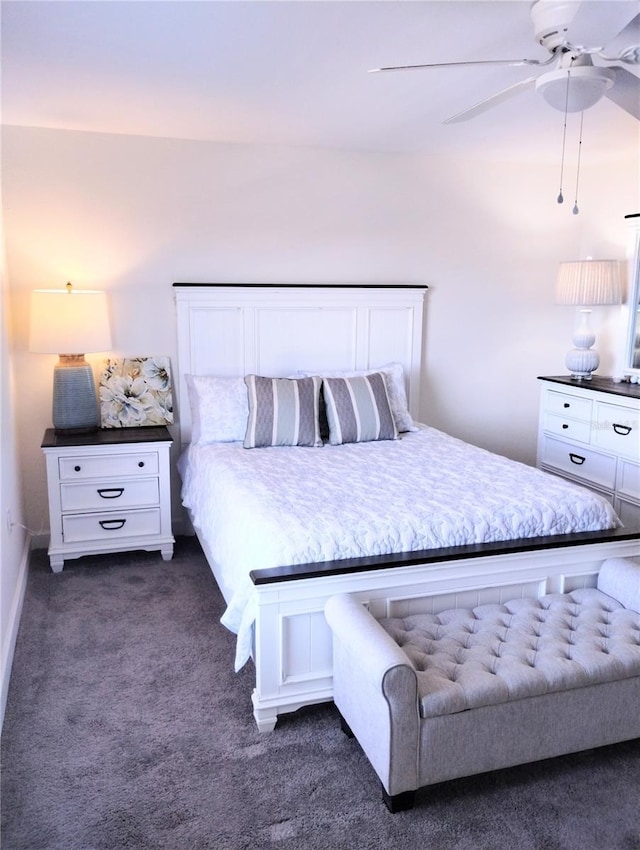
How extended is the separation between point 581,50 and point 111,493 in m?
2.90

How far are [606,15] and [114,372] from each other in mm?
3025

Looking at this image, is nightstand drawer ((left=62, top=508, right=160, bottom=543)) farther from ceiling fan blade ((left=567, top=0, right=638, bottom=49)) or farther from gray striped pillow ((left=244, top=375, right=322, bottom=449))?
ceiling fan blade ((left=567, top=0, right=638, bottom=49))

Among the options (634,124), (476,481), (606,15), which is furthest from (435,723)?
(634,124)

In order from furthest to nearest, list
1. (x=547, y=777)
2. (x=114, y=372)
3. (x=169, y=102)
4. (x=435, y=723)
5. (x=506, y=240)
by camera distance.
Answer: (x=506, y=240) → (x=114, y=372) → (x=169, y=102) → (x=547, y=777) → (x=435, y=723)

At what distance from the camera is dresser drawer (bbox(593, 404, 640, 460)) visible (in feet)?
12.4

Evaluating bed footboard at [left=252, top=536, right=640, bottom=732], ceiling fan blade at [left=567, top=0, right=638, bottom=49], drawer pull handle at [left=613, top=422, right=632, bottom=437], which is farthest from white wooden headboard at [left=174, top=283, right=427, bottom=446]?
ceiling fan blade at [left=567, top=0, right=638, bottom=49]

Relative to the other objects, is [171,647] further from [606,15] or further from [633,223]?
[633,223]

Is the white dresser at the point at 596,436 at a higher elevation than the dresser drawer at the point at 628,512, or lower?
higher

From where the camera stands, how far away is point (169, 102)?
3.16 metres

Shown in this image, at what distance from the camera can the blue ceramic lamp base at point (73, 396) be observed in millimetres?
3740

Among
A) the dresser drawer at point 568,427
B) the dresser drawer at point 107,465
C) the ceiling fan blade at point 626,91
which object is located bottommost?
the dresser drawer at point 107,465

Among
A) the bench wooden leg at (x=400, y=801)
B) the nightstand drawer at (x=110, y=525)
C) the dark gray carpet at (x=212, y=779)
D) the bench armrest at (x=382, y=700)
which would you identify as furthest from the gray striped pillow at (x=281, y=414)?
the bench wooden leg at (x=400, y=801)

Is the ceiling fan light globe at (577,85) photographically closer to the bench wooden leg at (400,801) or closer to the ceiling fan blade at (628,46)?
the ceiling fan blade at (628,46)

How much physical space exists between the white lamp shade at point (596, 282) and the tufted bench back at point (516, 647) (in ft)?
7.48
